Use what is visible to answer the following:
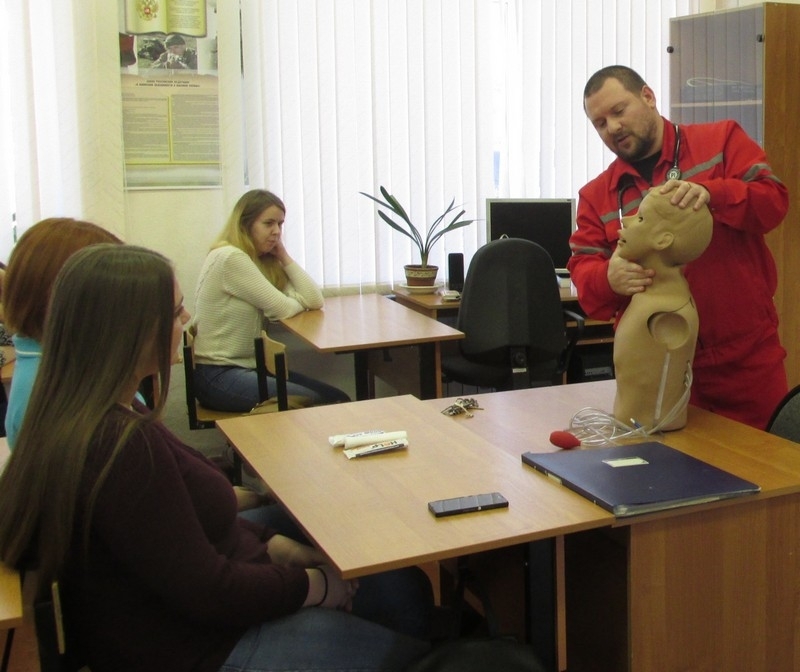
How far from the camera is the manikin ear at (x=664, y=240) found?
1889 mm

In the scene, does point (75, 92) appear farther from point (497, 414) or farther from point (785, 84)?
point (785, 84)

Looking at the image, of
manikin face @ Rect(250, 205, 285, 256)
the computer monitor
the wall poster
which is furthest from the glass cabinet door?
the wall poster

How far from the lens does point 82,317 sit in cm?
133

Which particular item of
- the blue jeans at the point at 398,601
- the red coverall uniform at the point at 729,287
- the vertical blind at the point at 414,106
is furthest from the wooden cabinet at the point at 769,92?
the blue jeans at the point at 398,601

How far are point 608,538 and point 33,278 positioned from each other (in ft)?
3.85

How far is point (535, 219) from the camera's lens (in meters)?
4.48

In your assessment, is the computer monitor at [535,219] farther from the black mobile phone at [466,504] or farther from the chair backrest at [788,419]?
the black mobile phone at [466,504]

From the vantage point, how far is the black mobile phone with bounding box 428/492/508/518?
1594 mm

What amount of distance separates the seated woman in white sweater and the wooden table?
153 cm

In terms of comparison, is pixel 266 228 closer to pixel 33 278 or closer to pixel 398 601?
pixel 33 278

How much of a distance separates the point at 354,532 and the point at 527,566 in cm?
37

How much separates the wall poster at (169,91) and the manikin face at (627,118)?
7.49ft

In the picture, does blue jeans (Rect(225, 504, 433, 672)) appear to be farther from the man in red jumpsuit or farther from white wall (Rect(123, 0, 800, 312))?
white wall (Rect(123, 0, 800, 312))

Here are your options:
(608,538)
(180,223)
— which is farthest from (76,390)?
(180,223)
